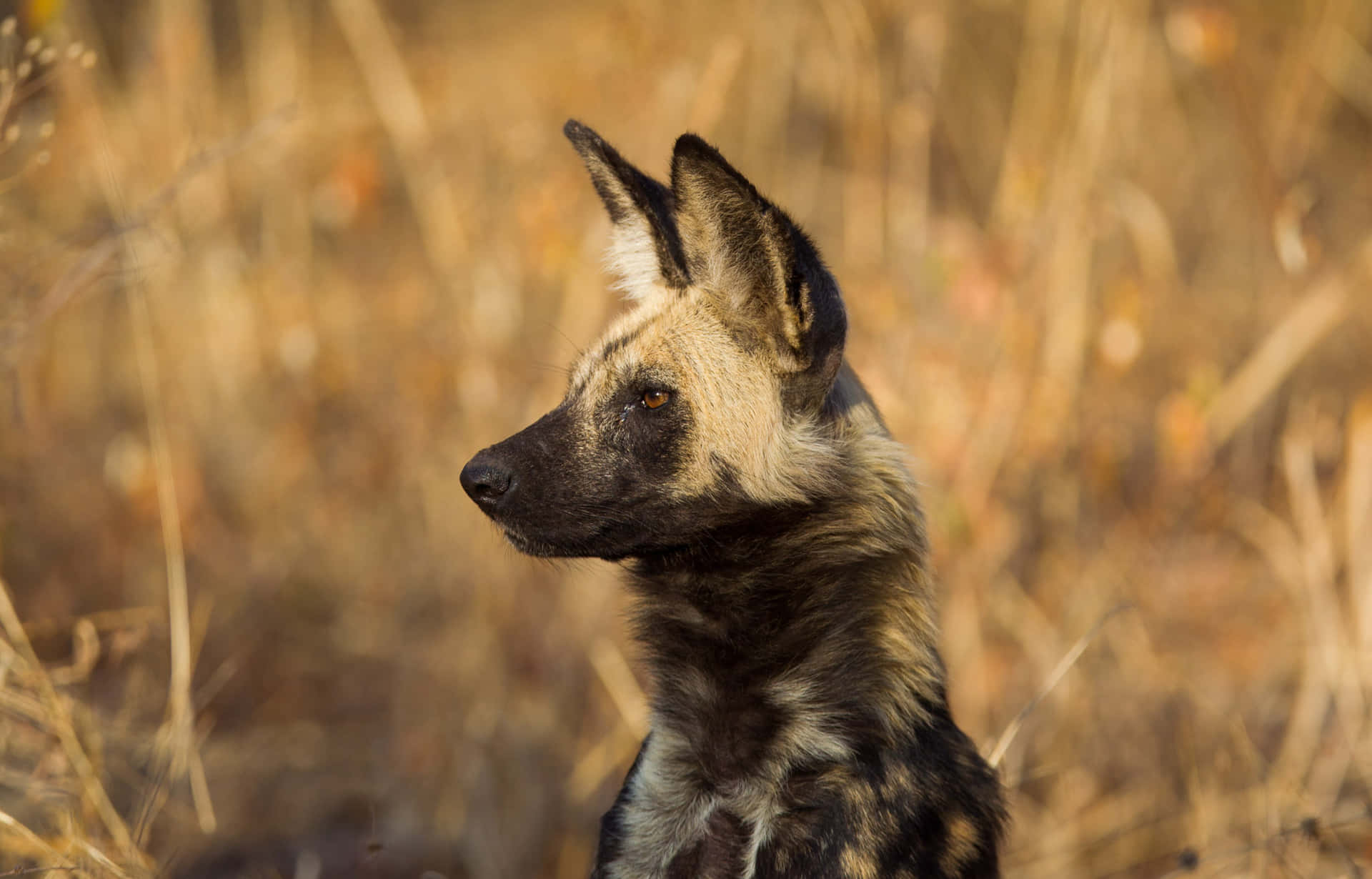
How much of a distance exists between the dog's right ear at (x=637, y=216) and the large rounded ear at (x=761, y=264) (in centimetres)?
14

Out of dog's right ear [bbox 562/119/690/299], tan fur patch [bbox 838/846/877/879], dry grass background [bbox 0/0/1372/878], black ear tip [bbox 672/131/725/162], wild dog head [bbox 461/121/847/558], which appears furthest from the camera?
dry grass background [bbox 0/0/1372/878]

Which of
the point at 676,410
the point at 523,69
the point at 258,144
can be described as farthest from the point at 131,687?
the point at 523,69

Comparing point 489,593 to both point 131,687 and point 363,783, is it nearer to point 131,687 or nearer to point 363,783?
point 363,783

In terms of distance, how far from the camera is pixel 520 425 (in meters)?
5.66

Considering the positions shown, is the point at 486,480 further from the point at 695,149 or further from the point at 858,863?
the point at 858,863

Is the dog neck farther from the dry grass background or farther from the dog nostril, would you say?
the dog nostril

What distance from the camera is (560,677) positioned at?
16.8 ft

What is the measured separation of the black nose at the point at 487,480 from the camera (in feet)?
8.27

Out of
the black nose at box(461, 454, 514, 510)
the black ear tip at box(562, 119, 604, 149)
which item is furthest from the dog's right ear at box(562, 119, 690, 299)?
the black nose at box(461, 454, 514, 510)

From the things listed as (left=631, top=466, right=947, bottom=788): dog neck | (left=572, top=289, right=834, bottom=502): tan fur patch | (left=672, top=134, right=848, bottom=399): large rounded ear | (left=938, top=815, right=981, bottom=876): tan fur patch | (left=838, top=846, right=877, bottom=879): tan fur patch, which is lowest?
(left=938, top=815, right=981, bottom=876): tan fur patch

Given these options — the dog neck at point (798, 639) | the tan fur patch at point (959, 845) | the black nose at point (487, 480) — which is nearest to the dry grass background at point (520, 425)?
the dog neck at point (798, 639)

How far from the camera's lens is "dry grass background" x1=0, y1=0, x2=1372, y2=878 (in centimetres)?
404

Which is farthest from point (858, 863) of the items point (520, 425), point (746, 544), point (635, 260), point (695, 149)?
point (520, 425)

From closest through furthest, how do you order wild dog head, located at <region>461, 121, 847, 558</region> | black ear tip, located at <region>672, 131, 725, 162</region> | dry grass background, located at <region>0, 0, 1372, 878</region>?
black ear tip, located at <region>672, 131, 725, 162</region> < wild dog head, located at <region>461, 121, 847, 558</region> < dry grass background, located at <region>0, 0, 1372, 878</region>
